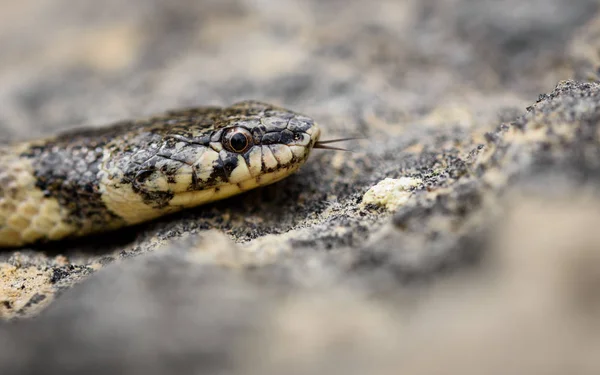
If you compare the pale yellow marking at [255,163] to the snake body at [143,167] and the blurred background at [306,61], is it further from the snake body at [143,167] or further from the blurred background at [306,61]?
the blurred background at [306,61]

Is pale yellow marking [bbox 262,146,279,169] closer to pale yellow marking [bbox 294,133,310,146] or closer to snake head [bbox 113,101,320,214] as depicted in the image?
snake head [bbox 113,101,320,214]

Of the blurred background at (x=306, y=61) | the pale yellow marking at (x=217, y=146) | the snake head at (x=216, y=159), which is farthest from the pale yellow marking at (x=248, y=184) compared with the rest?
the blurred background at (x=306, y=61)

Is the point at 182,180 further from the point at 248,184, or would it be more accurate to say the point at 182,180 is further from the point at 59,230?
the point at 59,230

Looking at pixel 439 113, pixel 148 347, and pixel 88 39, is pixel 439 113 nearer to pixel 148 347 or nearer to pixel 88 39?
pixel 148 347

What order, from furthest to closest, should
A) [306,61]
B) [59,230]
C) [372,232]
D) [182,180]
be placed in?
1. [306,61]
2. [59,230]
3. [182,180]
4. [372,232]

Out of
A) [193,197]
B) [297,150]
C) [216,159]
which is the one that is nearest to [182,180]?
[193,197]

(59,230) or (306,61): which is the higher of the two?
(306,61)

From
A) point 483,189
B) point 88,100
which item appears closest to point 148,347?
point 483,189

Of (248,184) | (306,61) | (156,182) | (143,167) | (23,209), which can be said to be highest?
(306,61)

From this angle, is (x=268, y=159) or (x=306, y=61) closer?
(x=268, y=159)
